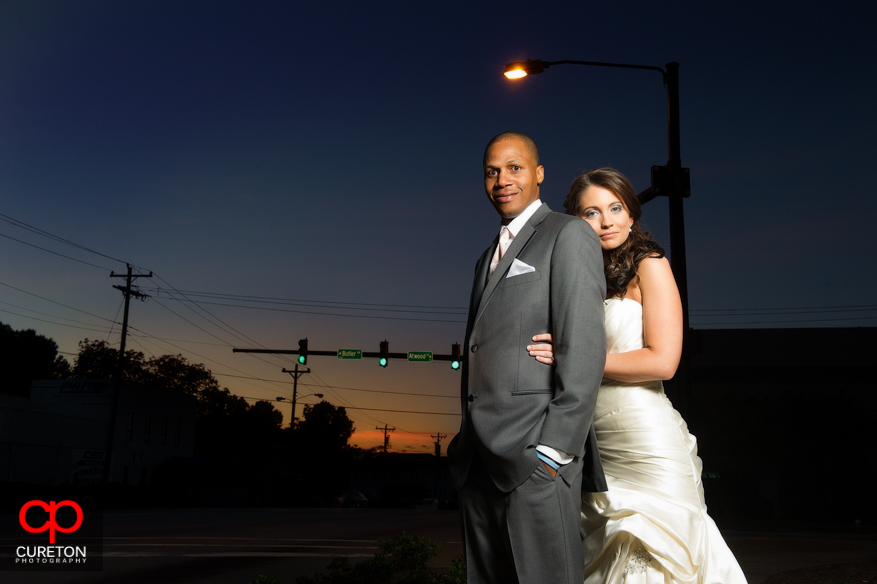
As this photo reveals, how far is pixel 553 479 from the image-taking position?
8.51 ft

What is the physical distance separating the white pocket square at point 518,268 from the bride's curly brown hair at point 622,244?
28.3 inches

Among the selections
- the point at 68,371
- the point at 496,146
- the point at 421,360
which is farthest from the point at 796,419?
the point at 68,371

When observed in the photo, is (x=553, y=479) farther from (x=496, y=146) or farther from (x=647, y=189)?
(x=647, y=189)

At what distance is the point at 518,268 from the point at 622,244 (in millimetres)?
951

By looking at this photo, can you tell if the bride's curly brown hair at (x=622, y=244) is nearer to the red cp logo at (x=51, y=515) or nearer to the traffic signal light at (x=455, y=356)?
the red cp logo at (x=51, y=515)

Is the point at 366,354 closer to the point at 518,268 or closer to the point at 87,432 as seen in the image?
the point at 518,268

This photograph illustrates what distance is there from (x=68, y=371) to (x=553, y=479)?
7541 centimetres

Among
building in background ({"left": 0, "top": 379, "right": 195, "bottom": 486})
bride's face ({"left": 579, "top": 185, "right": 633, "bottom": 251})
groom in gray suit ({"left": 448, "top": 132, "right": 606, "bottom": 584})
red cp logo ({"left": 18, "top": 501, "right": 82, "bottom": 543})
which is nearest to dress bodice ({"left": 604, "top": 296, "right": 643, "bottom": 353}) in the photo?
bride's face ({"left": 579, "top": 185, "right": 633, "bottom": 251})

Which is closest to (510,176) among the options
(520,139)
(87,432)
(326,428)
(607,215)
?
(520,139)

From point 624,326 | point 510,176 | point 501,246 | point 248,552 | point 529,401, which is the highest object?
point 510,176

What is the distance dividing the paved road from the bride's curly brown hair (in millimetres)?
6538

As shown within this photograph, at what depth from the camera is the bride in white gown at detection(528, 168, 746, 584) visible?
3066 mm

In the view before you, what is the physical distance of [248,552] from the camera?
39.0 ft

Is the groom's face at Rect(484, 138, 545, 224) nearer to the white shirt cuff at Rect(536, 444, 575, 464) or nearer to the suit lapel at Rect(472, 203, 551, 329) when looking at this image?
the suit lapel at Rect(472, 203, 551, 329)
